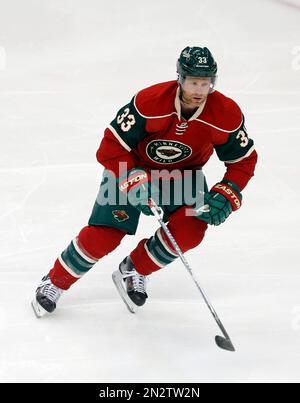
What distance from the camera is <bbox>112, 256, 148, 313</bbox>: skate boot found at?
3160 millimetres

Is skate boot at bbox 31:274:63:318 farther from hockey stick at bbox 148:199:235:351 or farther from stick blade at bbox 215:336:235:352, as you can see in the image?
stick blade at bbox 215:336:235:352

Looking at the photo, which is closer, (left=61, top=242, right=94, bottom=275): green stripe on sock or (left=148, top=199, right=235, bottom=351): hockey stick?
(left=148, top=199, right=235, bottom=351): hockey stick

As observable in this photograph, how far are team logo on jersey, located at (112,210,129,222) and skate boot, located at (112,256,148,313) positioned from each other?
28 centimetres

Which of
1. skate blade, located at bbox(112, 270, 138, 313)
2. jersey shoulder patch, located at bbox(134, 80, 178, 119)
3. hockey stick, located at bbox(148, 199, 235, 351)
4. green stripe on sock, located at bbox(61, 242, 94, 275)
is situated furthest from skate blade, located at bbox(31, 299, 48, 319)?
jersey shoulder patch, located at bbox(134, 80, 178, 119)

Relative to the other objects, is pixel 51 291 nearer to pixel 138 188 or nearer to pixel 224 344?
pixel 138 188

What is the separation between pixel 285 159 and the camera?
15.9 ft

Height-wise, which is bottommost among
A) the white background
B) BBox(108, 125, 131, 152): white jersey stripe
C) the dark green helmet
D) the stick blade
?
the white background

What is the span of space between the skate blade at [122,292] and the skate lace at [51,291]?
0.23m

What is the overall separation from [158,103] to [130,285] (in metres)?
0.74

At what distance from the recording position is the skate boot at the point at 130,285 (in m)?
3.16

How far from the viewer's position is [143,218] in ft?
13.6

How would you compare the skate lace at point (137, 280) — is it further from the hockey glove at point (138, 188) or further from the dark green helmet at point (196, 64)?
the dark green helmet at point (196, 64)

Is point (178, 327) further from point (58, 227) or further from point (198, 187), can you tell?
point (58, 227)

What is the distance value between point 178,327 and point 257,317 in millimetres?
308
